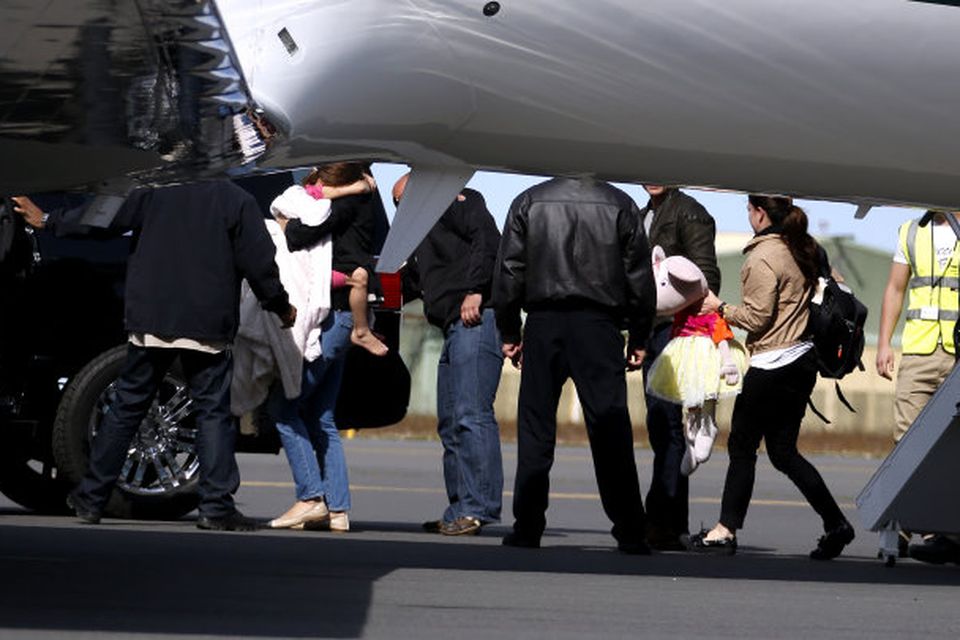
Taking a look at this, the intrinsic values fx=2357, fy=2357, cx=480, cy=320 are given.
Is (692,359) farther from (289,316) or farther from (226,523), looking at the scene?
(226,523)

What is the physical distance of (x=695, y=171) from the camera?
9.78 meters

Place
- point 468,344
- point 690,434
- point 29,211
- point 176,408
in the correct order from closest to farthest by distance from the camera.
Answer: point 29,211 → point 690,434 → point 176,408 → point 468,344

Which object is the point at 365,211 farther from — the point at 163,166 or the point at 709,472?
the point at 709,472

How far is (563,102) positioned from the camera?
9375mm

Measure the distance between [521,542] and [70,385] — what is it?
8.43 feet

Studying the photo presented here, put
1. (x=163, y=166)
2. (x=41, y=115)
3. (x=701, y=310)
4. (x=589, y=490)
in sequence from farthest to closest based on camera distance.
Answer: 1. (x=589, y=490)
2. (x=701, y=310)
3. (x=163, y=166)
4. (x=41, y=115)

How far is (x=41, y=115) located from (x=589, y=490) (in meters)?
9.53

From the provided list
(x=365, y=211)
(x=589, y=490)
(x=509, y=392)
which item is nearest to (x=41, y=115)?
(x=365, y=211)

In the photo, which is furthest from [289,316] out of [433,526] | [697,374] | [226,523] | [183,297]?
[697,374]

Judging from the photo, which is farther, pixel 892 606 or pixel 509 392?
pixel 509 392

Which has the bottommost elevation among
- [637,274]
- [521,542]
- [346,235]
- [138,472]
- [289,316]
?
[138,472]

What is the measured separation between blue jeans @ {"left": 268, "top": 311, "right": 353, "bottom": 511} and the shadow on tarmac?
360mm

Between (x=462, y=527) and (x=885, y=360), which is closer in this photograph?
(x=462, y=527)

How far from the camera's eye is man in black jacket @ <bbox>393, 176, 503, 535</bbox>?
41.3 ft
